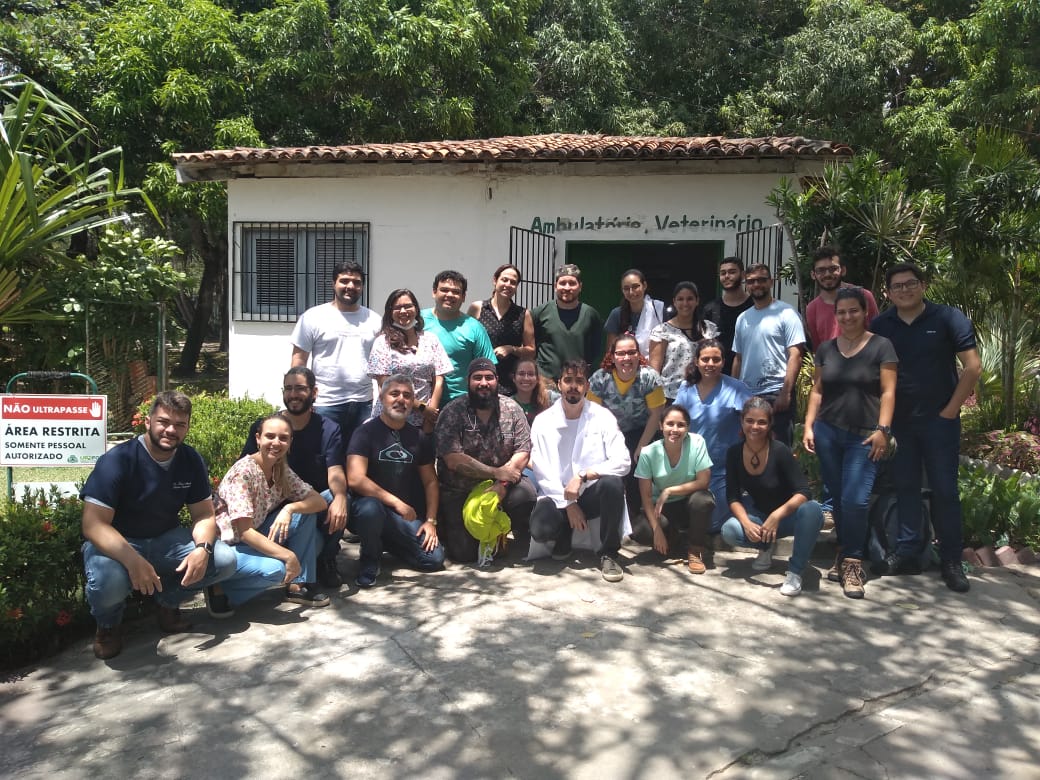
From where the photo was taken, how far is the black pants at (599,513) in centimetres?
529

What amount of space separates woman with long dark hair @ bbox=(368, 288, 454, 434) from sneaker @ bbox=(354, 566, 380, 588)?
39.2 inches

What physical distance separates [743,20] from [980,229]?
1253 cm

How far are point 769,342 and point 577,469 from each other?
1.58 meters

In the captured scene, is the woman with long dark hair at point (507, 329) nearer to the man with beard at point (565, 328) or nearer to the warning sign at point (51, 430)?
the man with beard at point (565, 328)

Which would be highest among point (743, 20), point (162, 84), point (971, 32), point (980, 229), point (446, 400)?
point (743, 20)

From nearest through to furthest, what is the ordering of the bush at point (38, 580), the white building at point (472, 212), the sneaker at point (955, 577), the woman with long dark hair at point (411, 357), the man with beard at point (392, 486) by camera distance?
1. the bush at point (38, 580)
2. the sneaker at point (955, 577)
3. the man with beard at point (392, 486)
4. the woman with long dark hair at point (411, 357)
5. the white building at point (472, 212)

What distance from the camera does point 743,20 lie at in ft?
58.1

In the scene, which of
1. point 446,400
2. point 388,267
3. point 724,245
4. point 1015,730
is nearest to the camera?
point 1015,730

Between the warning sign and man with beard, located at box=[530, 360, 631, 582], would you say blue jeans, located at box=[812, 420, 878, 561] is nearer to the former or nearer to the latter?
man with beard, located at box=[530, 360, 631, 582]

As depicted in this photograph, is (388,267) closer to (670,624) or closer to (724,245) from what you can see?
(724,245)

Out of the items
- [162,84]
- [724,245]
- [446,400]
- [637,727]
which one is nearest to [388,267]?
[724,245]

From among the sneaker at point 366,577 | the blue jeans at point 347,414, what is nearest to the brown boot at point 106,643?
the sneaker at point 366,577

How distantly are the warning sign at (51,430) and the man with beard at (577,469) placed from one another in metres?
2.53

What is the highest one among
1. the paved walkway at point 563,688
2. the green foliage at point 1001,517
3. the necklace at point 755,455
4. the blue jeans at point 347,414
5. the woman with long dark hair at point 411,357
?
the woman with long dark hair at point 411,357
